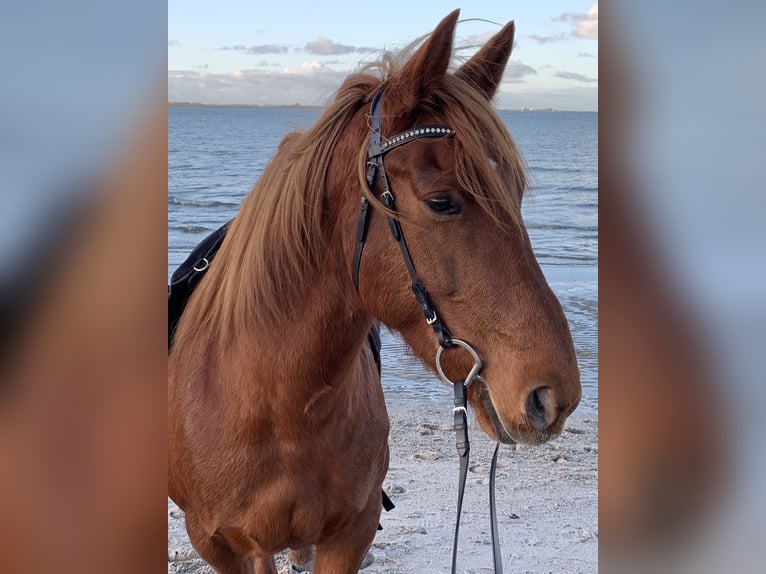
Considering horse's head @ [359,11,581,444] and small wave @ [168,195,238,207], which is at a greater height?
horse's head @ [359,11,581,444]

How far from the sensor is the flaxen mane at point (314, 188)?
155cm

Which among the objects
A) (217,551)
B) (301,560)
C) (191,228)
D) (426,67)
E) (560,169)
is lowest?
(191,228)

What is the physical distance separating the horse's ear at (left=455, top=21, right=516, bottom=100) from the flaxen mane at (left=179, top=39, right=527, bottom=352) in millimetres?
89

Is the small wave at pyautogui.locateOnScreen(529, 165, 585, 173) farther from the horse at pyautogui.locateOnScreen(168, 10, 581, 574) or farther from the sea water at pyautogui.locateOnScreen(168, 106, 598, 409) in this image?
the horse at pyautogui.locateOnScreen(168, 10, 581, 574)

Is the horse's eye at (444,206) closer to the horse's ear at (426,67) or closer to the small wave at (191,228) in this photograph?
the horse's ear at (426,67)

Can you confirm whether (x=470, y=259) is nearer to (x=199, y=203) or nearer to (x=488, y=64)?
(x=488, y=64)

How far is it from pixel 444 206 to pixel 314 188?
0.38m

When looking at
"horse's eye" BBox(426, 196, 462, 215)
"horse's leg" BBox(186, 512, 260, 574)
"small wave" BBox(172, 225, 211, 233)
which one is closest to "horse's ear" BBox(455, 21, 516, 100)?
"horse's eye" BBox(426, 196, 462, 215)

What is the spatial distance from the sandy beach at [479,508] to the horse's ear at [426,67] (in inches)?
107

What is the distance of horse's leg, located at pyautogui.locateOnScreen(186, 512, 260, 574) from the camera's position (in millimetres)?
2193

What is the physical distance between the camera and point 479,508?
4.43m

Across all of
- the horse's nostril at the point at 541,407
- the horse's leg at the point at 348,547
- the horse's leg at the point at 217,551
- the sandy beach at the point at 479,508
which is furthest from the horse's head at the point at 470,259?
the sandy beach at the point at 479,508

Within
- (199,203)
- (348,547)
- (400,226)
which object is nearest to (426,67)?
(400,226)
